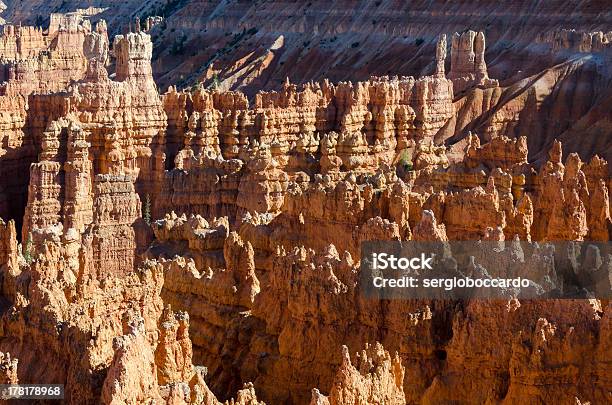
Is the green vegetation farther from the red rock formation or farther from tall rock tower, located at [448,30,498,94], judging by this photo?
the red rock formation

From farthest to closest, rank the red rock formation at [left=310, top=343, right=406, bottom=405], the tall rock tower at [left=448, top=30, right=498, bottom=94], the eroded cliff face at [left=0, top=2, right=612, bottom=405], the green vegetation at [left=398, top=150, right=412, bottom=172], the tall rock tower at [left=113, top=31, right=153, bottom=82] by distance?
the tall rock tower at [left=448, top=30, right=498, bottom=94]
the tall rock tower at [left=113, top=31, right=153, bottom=82]
the green vegetation at [left=398, top=150, right=412, bottom=172]
the eroded cliff face at [left=0, top=2, right=612, bottom=405]
the red rock formation at [left=310, top=343, right=406, bottom=405]

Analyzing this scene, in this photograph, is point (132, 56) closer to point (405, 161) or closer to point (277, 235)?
point (405, 161)

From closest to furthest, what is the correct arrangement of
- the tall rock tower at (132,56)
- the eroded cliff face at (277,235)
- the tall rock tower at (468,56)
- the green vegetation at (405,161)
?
the eroded cliff face at (277,235) < the green vegetation at (405,161) < the tall rock tower at (132,56) < the tall rock tower at (468,56)

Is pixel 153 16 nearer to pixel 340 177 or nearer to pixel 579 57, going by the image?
pixel 579 57

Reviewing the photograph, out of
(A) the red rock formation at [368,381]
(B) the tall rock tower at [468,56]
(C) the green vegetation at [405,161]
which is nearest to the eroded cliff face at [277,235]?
(A) the red rock formation at [368,381]

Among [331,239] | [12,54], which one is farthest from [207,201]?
[12,54]

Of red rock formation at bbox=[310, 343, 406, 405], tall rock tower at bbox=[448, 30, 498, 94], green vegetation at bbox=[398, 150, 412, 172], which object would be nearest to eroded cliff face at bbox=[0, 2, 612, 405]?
red rock formation at bbox=[310, 343, 406, 405]

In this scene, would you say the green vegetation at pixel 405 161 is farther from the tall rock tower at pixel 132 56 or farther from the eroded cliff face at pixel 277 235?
the tall rock tower at pixel 132 56

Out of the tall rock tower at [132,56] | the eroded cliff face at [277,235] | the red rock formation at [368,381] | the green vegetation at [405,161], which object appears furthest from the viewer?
the tall rock tower at [132,56]
